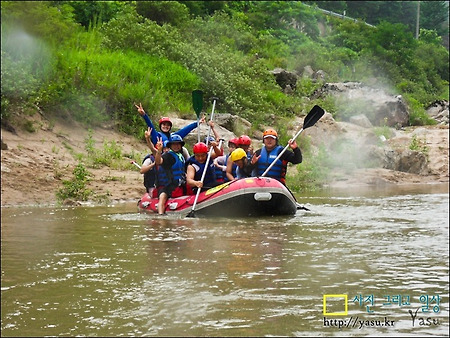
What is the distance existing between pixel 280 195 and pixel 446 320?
20.5 feet

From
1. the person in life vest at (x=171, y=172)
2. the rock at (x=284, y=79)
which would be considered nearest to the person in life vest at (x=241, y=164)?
the person in life vest at (x=171, y=172)

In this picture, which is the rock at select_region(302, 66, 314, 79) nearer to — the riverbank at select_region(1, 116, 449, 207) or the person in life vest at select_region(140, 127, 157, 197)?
the riverbank at select_region(1, 116, 449, 207)

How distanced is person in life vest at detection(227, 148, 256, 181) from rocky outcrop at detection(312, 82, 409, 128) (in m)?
12.4

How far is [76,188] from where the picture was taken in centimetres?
1228

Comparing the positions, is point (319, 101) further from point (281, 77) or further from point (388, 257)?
point (388, 257)

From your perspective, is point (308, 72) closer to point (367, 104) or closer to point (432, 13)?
point (367, 104)

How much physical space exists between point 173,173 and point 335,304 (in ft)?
21.2

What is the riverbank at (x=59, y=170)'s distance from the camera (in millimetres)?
12055

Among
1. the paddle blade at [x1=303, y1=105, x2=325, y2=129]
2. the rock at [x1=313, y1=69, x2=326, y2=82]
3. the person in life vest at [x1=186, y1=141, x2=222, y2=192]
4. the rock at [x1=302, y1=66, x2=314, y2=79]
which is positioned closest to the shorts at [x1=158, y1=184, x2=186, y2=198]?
the person in life vest at [x1=186, y1=141, x2=222, y2=192]

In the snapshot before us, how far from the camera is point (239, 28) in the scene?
28.2 meters

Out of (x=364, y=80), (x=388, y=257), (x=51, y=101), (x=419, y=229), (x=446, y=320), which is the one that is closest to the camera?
(x=446, y=320)

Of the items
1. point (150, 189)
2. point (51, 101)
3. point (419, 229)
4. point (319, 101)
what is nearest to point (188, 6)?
point (319, 101)

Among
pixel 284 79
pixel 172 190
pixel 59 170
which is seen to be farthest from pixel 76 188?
pixel 284 79

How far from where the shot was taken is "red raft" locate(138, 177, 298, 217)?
35.1 feet
